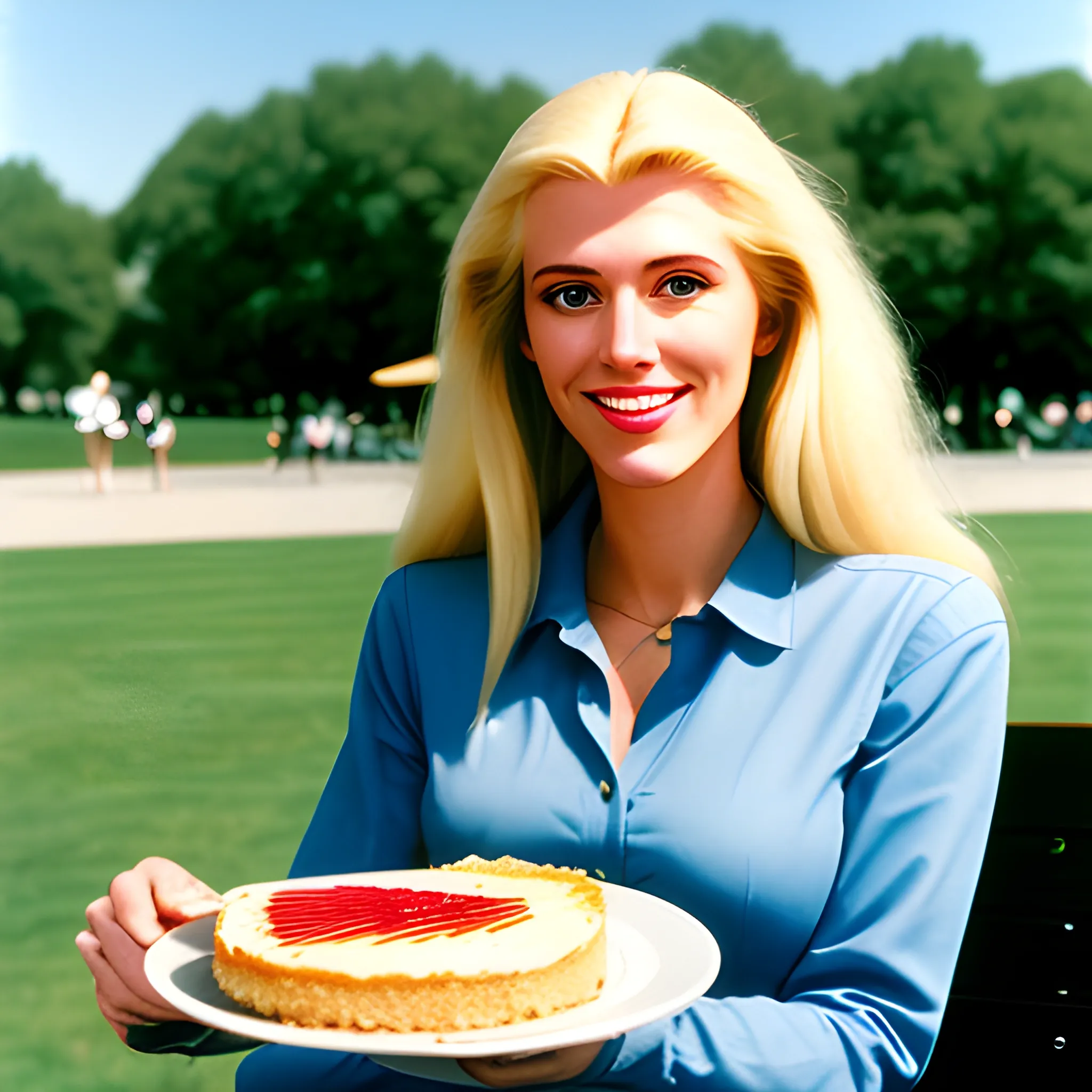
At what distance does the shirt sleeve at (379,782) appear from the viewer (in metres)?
2.21

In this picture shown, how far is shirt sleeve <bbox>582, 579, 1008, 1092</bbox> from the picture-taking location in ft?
5.65

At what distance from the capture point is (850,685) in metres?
1.96

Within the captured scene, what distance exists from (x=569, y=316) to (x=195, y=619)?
11.3m

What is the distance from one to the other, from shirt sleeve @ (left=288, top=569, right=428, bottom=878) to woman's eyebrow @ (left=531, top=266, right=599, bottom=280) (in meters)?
0.56

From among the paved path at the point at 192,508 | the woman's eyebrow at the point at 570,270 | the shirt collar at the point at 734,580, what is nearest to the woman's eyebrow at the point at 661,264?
the woman's eyebrow at the point at 570,270

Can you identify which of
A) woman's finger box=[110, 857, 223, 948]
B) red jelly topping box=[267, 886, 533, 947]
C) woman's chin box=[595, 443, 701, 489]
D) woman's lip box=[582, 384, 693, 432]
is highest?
woman's lip box=[582, 384, 693, 432]

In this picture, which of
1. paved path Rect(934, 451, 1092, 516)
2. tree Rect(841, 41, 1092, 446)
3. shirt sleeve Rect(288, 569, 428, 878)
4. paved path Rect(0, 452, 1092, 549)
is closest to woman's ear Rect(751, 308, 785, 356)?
shirt sleeve Rect(288, 569, 428, 878)

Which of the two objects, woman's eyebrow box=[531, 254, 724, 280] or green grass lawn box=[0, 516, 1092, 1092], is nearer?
woman's eyebrow box=[531, 254, 724, 280]

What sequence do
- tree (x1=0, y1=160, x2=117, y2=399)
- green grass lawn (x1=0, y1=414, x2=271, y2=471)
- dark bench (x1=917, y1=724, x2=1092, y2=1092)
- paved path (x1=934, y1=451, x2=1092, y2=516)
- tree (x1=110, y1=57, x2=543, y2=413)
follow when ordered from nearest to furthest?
dark bench (x1=917, y1=724, x2=1092, y2=1092)
paved path (x1=934, y1=451, x2=1092, y2=516)
green grass lawn (x1=0, y1=414, x2=271, y2=471)
tree (x1=110, y1=57, x2=543, y2=413)
tree (x1=0, y1=160, x2=117, y2=399)

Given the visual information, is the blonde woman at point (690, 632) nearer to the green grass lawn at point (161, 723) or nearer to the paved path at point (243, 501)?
the green grass lawn at point (161, 723)

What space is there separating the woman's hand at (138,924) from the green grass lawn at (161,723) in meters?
1.19

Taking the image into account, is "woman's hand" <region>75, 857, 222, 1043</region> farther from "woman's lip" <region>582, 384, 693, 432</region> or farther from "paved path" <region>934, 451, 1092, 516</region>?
"paved path" <region>934, 451, 1092, 516</region>

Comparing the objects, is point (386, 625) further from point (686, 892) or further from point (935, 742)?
point (935, 742)

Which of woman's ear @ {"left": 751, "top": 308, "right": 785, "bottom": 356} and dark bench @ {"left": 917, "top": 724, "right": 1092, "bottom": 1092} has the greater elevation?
woman's ear @ {"left": 751, "top": 308, "right": 785, "bottom": 356}
